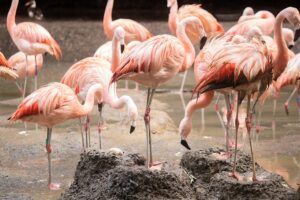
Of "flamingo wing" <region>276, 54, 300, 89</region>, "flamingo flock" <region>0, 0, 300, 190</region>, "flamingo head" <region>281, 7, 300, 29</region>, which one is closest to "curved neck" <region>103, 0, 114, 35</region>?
"flamingo flock" <region>0, 0, 300, 190</region>

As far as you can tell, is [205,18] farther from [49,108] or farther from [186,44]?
[49,108]

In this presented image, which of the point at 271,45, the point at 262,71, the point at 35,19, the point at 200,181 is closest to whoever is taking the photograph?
the point at 262,71

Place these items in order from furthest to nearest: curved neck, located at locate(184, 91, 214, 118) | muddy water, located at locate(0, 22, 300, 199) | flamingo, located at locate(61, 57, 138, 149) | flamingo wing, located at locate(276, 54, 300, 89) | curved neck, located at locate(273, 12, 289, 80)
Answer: flamingo wing, located at locate(276, 54, 300, 89)
flamingo, located at locate(61, 57, 138, 149)
muddy water, located at locate(0, 22, 300, 199)
curved neck, located at locate(184, 91, 214, 118)
curved neck, located at locate(273, 12, 289, 80)

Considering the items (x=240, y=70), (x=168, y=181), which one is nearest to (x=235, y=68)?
(x=240, y=70)

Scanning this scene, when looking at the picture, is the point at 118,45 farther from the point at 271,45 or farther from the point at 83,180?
the point at 83,180

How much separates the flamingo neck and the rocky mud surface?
3.03 ft

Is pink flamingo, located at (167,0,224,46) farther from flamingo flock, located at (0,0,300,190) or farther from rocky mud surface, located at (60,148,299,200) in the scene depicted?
rocky mud surface, located at (60,148,299,200)

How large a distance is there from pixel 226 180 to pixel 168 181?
0.37 metres

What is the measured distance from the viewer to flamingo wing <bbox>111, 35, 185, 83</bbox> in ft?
17.2

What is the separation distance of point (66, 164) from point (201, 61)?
4.74 ft

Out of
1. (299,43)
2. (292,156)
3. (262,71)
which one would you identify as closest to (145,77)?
(262,71)

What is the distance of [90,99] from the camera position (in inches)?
Result: 232

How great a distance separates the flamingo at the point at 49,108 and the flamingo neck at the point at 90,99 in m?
0.02

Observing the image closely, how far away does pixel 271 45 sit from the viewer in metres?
6.98
